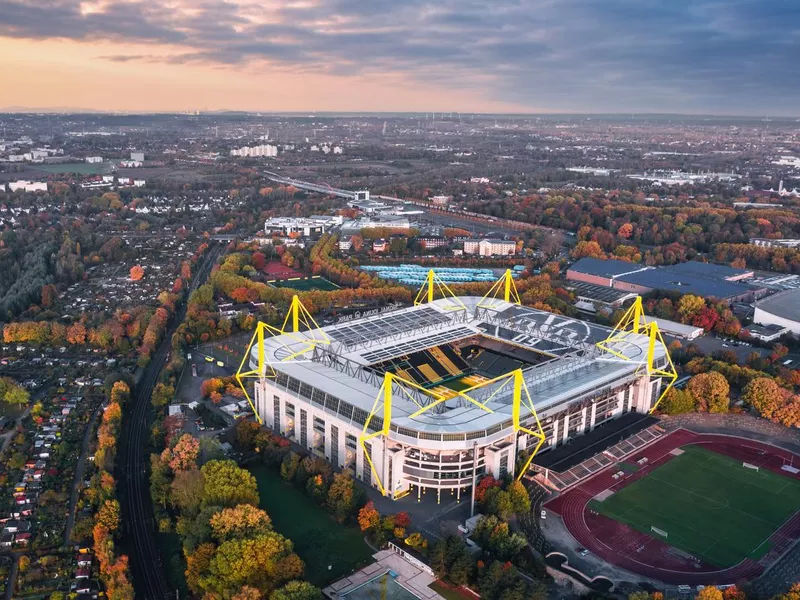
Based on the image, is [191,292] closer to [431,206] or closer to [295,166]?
[431,206]

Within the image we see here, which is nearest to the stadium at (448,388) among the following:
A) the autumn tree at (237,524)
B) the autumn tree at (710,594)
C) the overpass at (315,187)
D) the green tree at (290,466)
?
the green tree at (290,466)

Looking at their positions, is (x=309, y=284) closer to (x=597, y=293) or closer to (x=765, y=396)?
(x=597, y=293)

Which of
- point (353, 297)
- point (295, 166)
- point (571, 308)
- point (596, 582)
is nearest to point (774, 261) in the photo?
point (571, 308)

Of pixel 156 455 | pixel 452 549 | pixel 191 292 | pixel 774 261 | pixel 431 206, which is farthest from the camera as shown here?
pixel 431 206

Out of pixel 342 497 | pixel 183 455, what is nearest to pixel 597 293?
pixel 342 497

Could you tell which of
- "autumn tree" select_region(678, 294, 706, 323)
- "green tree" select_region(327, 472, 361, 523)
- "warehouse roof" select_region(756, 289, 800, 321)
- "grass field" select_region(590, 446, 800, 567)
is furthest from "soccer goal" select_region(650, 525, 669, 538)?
"warehouse roof" select_region(756, 289, 800, 321)

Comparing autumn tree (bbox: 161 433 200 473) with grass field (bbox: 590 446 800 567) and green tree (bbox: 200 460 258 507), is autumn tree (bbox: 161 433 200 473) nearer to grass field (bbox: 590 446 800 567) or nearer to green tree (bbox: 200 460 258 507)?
green tree (bbox: 200 460 258 507)
